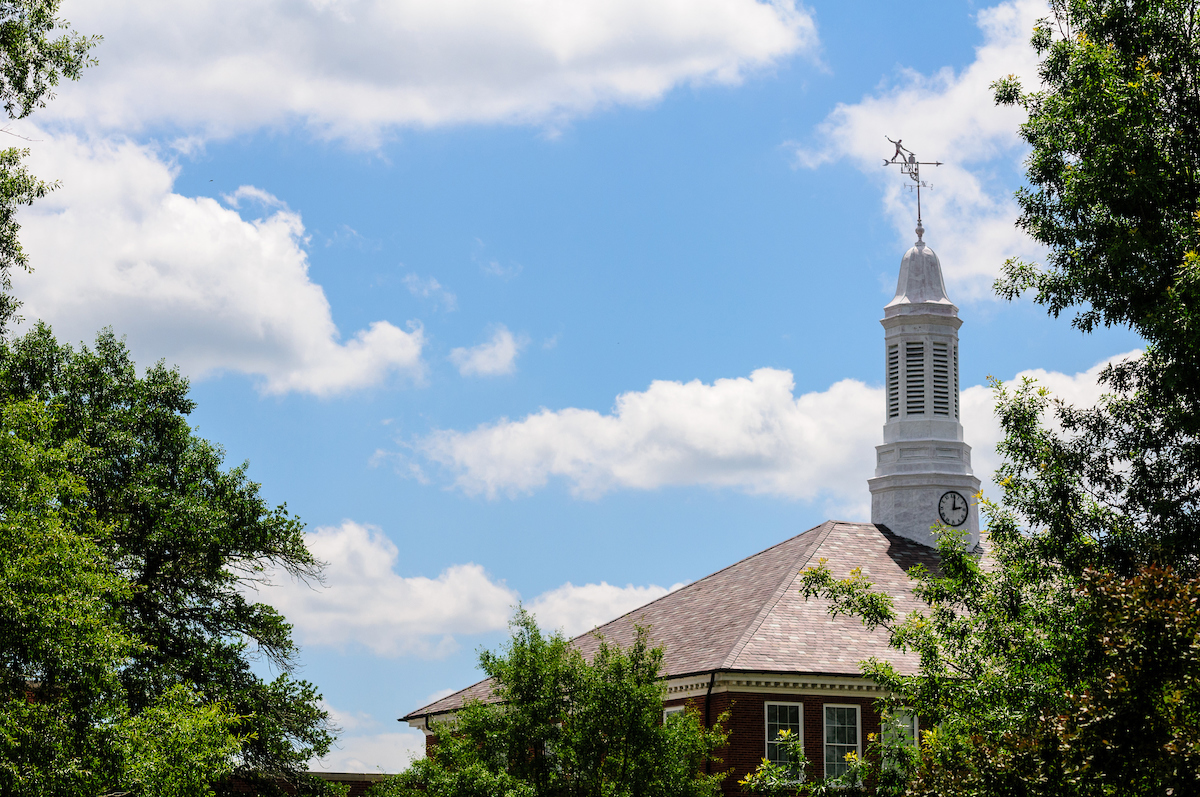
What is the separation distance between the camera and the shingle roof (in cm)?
3177

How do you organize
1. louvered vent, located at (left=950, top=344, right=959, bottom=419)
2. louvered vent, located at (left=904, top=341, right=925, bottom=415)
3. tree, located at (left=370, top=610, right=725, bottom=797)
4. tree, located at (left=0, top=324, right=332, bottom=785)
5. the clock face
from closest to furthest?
1. tree, located at (left=370, top=610, right=725, bottom=797)
2. tree, located at (left=0, top=324, right=332, bottom=785)
3. the clock face
4. louvered vent, located at (left=904, top=341, right=925, bottom=415)
5. louvered vent, located at (left=950, top=344, right=959, bottom=419)

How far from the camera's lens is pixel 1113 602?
14219 millimetres

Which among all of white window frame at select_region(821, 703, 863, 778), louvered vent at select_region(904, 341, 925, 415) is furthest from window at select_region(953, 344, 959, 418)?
white window frame at select_region(821, 703, 863, 778)

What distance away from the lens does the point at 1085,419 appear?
68.7 ft

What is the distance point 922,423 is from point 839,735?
14.3 m

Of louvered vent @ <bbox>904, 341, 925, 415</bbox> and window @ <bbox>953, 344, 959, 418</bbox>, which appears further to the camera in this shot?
window @ <bbox>953, 344, 959, 418</bbox>

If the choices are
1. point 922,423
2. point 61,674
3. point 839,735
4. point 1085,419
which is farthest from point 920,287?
point 61,674

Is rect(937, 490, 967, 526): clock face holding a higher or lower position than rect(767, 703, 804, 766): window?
higher

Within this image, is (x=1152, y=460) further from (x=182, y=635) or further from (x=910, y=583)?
(x=182, y=635)

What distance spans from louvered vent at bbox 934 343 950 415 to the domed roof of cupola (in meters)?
1.34

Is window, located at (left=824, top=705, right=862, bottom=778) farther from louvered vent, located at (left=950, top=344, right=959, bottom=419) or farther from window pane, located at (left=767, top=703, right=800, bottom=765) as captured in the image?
louvered vent, located at (left=950, top=344, right=959, bottom=419)

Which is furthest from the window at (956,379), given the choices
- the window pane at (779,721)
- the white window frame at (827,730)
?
the window pane at (779,721)

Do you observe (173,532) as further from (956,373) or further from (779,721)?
(956,373)

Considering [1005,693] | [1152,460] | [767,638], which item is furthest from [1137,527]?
[767,638]
